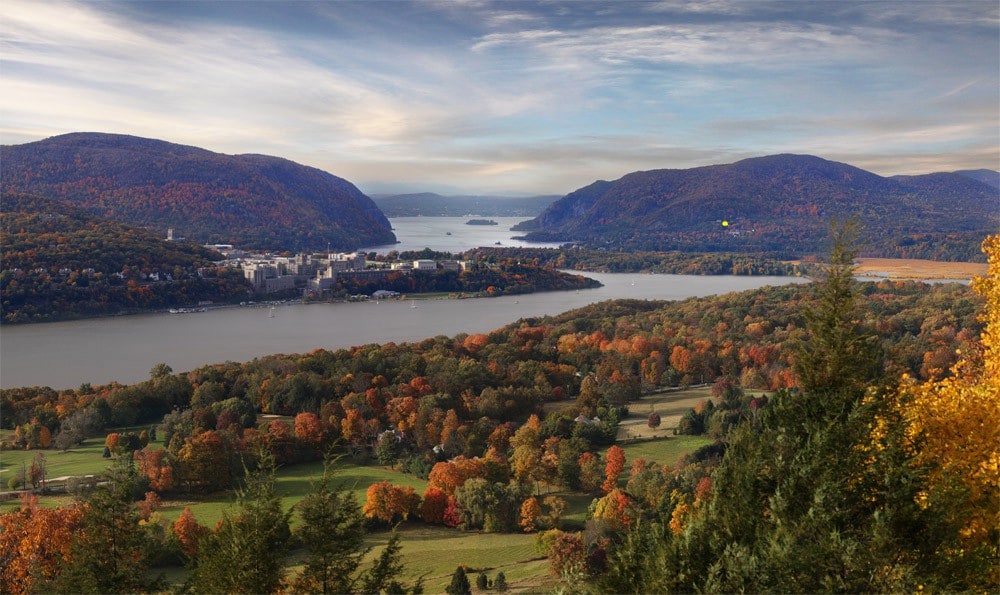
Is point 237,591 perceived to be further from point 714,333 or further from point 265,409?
point 714,333

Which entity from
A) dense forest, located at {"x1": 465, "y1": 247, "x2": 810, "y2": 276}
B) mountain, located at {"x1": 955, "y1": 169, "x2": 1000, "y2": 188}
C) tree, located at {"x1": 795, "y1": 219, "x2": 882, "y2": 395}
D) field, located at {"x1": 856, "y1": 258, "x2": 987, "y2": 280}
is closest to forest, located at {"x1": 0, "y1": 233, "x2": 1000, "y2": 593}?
tree, located at {"x1": 795, "y1": 219, "x2": 882, "y2": 395}

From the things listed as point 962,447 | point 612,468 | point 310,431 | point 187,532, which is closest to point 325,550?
point 962,447

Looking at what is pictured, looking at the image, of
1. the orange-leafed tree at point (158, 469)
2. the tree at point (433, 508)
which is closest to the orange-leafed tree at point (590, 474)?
the tree at point (433, 508)

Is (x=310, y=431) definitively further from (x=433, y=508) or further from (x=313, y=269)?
(x=313, y=269)

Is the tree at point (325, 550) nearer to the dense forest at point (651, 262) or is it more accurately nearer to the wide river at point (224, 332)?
the wide river at point (224, 332)

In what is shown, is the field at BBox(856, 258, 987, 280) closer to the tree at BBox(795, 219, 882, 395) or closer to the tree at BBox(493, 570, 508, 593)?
the tree at BBox(493, 570, 508, 593)
